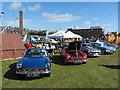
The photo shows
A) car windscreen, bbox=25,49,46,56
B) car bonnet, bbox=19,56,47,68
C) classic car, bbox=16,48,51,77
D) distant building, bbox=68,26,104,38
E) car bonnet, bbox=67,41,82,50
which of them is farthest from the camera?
distant building, bbox=68,26,104,38

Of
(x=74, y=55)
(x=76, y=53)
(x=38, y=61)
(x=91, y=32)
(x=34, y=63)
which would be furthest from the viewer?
(x=91, y=32)

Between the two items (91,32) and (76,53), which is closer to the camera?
(76,53)

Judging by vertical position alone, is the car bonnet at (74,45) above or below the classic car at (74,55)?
above

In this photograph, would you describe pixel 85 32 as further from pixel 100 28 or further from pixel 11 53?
pixel 11 53

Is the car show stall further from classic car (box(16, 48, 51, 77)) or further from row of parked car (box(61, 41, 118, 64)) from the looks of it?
classic car (box(16, 48, 51, 77))

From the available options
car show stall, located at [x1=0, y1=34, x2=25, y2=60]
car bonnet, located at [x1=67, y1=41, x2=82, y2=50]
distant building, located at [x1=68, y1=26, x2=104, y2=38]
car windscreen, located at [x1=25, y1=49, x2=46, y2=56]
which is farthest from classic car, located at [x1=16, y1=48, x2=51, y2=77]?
distant building, located at [x1=68, y1=26, x2=104, y2=38]

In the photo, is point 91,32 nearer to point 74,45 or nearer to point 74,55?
point 74,45

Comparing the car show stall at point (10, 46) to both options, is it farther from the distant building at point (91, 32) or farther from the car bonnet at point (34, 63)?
the distant building at point (91, 32)

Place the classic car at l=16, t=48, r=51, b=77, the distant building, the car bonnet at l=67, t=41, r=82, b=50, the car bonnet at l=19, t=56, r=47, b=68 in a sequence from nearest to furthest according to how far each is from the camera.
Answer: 1. the classic car at l=16, t=48, r=51, b=77
2. the car bonnet at l=19, t=56, r=47, b=68
3. the car bonnet at l=67, t=41, r=82, b=50
4. the distant building

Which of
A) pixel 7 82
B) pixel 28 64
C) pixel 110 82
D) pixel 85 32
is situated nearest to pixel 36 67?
pixel 28 64

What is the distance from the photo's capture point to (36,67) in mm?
5668

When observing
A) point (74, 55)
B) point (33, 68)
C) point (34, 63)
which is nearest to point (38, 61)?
point (34, 63)

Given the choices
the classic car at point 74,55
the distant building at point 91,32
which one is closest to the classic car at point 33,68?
the classic car at point 74,55

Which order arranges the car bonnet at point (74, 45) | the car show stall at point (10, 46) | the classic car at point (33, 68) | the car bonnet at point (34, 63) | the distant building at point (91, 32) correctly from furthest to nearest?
the distant building at point (91, 32)
the car show stall at point (10, 46)
the car bonnet at point (74, 45)
the car bonnet at point (34, 63)
the classic car at point (33, 68)
